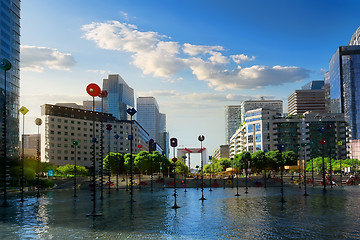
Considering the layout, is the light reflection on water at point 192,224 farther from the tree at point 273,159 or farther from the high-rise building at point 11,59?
the tree at point 273,159

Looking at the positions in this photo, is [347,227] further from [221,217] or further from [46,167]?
[46,167]

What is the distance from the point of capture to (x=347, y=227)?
29.7 metres

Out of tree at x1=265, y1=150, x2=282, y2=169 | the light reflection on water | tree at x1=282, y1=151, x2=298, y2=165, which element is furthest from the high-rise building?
tree at x1=282, y1=151, x2=298, y2=165

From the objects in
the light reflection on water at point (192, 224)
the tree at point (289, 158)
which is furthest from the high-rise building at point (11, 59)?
the tree at point (289, 158)

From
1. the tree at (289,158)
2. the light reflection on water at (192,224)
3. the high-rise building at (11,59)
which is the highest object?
the high-rise building at (11,59)

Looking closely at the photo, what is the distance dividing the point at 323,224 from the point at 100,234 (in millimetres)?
18146

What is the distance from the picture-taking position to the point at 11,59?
130 m

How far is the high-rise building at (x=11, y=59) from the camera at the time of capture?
124394 millimetres

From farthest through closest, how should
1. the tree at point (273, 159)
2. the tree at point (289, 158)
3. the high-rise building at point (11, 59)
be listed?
the tree at point (289, 158) → the tree at point (273, 159) → the high-rise building at point (11, 59)

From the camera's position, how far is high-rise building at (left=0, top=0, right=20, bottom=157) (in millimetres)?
124394

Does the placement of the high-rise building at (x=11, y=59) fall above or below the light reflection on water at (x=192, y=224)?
above

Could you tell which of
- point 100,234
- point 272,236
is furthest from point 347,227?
point 100,234

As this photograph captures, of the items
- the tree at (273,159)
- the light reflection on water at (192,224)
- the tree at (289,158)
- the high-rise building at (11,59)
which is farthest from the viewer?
the tree at (289,158)

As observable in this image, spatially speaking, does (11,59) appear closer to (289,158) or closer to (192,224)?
(192,224)
